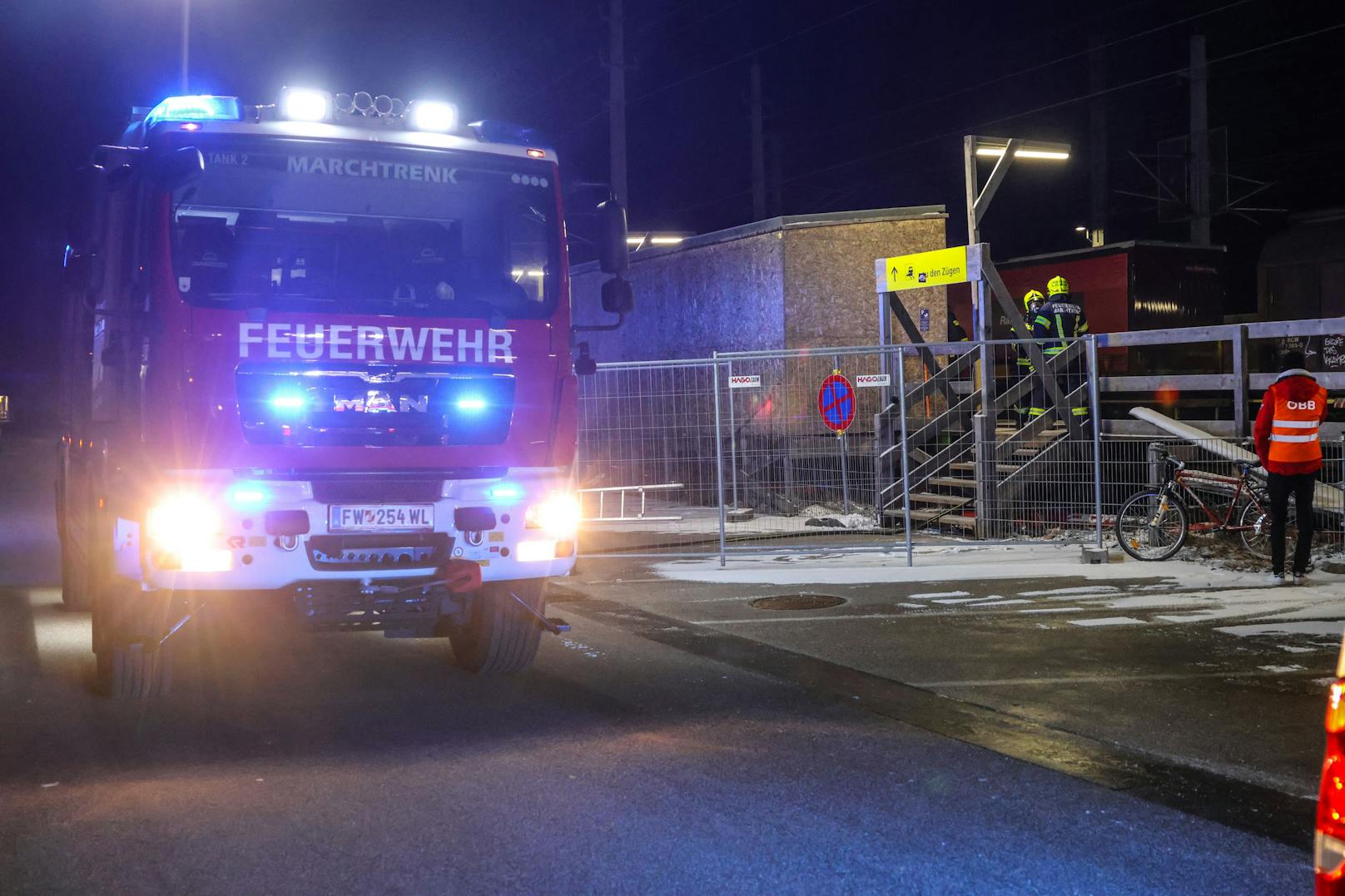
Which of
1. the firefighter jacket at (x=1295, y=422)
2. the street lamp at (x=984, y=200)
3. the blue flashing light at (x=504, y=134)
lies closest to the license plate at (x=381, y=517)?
the blue flashing light at (x=504, y=134)

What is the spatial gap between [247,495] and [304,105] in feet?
7.09

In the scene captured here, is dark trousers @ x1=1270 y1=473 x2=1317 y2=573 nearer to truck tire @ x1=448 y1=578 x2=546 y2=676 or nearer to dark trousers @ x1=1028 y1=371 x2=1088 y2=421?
dark trousers @ x1=1028 y1=371 x2=1088 y2=421

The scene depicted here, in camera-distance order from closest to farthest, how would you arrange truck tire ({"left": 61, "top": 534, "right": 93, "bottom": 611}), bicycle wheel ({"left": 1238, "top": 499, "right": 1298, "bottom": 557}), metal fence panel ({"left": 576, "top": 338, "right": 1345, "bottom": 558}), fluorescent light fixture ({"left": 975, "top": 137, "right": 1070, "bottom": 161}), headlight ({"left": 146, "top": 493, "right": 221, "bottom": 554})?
headlight ({"left": 146, "top": 493, "right": 221, "bottom": 554}) < truck tire ({"left": 61, "top": 534, "right": 93, "bottom": 611}) < bicycle wheel ({"left": 1238, "top": 499, "right": 1298, "bottom": 557}) < metal fence panel ({"left": 576, "top": 338, "right": 1345, "bottom": 558}) < fluorescent light fixture ({"left": 975, "top": 137, "right": 1070, "bottom": 161})

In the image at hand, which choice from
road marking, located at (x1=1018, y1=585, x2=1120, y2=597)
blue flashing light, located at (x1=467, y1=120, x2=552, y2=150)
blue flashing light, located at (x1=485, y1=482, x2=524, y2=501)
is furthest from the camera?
road marking, located at (x1=1018, y1=585, x2=1120, y2=597)

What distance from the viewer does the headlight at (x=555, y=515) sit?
22.3ft

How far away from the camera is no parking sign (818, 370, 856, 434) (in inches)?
519

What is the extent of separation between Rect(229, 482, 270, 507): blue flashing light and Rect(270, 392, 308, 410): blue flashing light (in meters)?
0.40

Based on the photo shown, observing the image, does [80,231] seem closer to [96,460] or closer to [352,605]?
[96,460]

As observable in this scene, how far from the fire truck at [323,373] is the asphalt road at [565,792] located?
0.53 meters

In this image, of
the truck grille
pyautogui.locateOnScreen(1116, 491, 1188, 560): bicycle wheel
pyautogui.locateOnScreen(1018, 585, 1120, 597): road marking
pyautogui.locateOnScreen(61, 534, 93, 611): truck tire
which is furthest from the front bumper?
pyautogui.locateOnScreen(1116, 491, 1188, 560): bicycle wheel

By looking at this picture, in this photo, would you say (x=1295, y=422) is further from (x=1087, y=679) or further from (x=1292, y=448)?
(x=1087, y=679)

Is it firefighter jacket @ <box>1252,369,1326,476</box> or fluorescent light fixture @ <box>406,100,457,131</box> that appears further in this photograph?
firefighter jacket @ <box>1252,369,1326,476</box>

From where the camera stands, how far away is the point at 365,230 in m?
6.90

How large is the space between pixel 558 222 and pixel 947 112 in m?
40.4
